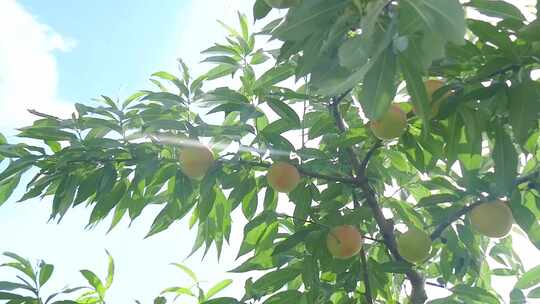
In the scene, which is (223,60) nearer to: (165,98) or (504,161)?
(165,98)

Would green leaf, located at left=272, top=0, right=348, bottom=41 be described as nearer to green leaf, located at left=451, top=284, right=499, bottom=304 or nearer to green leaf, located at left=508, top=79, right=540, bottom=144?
green leaf, located at left=508, top=79, right=540, bottom=144

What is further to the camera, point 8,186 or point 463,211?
point 8,186

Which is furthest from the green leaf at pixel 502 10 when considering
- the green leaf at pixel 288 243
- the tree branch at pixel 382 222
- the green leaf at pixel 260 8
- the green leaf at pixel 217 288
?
the green leaf at pixel 217 288

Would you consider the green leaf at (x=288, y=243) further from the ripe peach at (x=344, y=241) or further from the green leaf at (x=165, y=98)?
the green leaf at (x=165, y=98)

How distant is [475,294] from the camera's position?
185 centimetres

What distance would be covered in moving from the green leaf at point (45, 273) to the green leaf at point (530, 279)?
152 cm

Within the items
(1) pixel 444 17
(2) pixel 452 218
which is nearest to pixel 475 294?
(2) pixel 452 218

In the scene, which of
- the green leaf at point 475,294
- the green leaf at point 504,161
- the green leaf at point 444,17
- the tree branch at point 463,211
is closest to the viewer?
the green leaf at point 444,17

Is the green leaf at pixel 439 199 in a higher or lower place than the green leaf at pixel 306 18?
lower

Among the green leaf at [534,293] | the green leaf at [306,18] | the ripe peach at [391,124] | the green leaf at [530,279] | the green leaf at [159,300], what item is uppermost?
the green leaf at [306,18]

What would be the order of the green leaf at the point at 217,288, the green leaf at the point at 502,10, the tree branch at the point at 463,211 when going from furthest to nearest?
the green leaf at the point at 217,288 < the tree branch at the point at 463,211 < the green leaf at the point at 502,10

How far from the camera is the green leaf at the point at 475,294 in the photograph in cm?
184

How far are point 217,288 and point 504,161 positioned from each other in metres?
1.16

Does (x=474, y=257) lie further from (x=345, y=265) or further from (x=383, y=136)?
(x=383, y=136)
